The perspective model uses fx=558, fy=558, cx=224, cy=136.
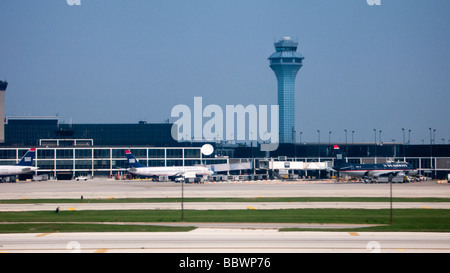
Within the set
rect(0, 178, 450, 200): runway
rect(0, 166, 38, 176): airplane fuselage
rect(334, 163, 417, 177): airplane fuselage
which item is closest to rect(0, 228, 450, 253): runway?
rect(0, 178, 450, 200): runway

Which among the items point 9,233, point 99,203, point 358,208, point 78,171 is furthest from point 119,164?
point 9,233

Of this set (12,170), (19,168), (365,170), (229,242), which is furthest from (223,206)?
(19,168)

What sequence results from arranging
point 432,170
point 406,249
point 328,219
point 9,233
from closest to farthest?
point 406,249
point 9,233
point 328,219
point 432,170

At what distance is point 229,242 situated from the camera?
3494 cm

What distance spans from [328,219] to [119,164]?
142 meters

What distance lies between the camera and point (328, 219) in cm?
5072

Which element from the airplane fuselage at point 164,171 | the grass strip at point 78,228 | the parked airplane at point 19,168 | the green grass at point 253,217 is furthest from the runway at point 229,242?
the parked airplane at point 19,168

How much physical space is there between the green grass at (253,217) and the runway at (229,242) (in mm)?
4628

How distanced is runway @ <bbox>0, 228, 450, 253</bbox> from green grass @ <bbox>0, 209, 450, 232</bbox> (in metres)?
4.63

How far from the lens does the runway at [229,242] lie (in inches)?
1265

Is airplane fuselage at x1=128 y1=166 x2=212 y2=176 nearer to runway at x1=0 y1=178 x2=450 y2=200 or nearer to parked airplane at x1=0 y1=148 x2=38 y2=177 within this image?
parked airplane at x1=0 y1=148 x2=38 y2=177

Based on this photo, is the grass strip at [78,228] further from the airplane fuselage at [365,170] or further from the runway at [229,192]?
the airplane fuselage at [365,170]

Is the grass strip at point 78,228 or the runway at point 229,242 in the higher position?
the runway at point 229,242

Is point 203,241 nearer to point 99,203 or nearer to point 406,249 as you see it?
point 406,249
